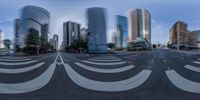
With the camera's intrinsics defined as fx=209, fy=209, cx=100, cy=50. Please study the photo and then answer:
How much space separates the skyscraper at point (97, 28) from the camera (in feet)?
30.1

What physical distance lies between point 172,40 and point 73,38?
1665cm

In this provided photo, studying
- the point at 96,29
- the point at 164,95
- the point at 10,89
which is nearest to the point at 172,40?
the point at 96,29

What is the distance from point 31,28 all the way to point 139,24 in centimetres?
722

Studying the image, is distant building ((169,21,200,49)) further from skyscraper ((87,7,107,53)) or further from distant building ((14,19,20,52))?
distant building ((14,19,20,52))

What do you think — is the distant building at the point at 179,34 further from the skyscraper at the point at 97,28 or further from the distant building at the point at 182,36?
the skyscraper at the point at 97,28

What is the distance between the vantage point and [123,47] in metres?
12.4

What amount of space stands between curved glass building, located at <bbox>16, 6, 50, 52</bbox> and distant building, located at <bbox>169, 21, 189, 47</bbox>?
691cm

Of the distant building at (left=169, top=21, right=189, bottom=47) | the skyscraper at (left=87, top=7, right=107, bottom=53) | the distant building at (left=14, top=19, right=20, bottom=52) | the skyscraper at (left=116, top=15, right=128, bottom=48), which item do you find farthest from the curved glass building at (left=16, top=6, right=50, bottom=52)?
the distant building at (left=169, top=21, right=189, bottom=47)

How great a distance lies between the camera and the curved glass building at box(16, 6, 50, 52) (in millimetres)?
12090

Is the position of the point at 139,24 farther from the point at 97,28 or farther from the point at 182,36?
the point at 97,28

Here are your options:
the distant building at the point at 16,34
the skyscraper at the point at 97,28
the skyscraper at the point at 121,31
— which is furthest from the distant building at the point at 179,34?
the distant building at the point at 16,34

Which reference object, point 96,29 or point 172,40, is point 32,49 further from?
point 172,40

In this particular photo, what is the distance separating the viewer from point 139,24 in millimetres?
11289

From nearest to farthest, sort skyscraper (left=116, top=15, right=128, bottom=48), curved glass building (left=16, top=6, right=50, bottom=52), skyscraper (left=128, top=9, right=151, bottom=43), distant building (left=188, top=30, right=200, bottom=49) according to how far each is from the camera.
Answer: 1. distant building (left=188, top=30, right=200, bottom=49)
2. skyscraper (left=116, top=15, right=128, bottom=48)
3. skyscraper (left=128, top=9, right=151, bottom=43)
4. curved glass building (left=16, top=6, right=50, bottom=52)
